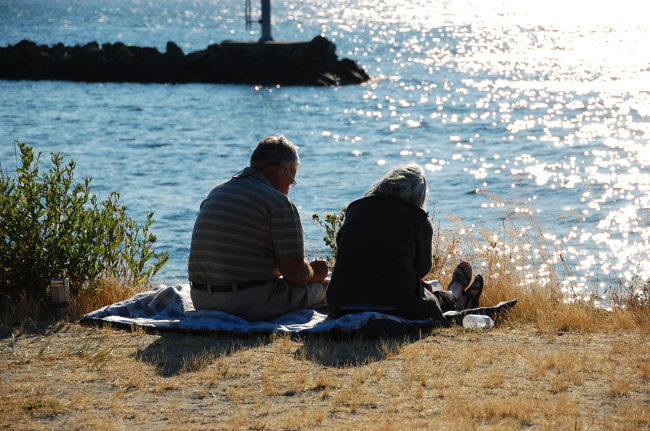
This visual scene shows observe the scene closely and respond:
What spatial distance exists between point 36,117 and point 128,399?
1062 inches

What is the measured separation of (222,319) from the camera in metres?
5.57

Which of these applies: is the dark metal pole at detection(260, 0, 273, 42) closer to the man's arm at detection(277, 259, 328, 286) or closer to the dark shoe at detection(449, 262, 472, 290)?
the dark shoe at detection(449, 262, 472, 290)

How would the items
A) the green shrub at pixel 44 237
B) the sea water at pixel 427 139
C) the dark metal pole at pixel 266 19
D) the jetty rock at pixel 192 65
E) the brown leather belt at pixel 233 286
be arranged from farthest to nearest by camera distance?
1. the jetty rock at pixel 192 65
2. the dark metal pole at pixel 266 19
3. the sea water at pixel 427 139
4. the green shrub at pixel 44 237
5. the brown leather belt at pixel 233 286

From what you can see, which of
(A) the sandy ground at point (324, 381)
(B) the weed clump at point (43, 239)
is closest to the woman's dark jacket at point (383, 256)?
(A) the sandy ground at point (324, 381)

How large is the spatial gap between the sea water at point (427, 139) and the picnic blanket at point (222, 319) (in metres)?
2.83

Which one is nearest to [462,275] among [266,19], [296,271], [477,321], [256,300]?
[477,321]

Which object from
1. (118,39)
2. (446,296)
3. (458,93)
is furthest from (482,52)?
(446,296)

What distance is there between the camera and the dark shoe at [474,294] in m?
6.36

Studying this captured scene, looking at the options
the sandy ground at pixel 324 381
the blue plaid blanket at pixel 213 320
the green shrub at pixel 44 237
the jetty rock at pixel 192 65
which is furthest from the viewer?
the jetty rock at pixel 192 65

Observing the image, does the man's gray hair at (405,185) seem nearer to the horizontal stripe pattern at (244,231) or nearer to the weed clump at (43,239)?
the horizontal stripe pattern at (244,231)

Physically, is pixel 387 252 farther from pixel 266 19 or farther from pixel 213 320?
pixel 266 19

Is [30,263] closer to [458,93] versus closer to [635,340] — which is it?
[635,340]

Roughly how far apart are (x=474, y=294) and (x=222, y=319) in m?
2.02

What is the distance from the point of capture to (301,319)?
573 centimetres
